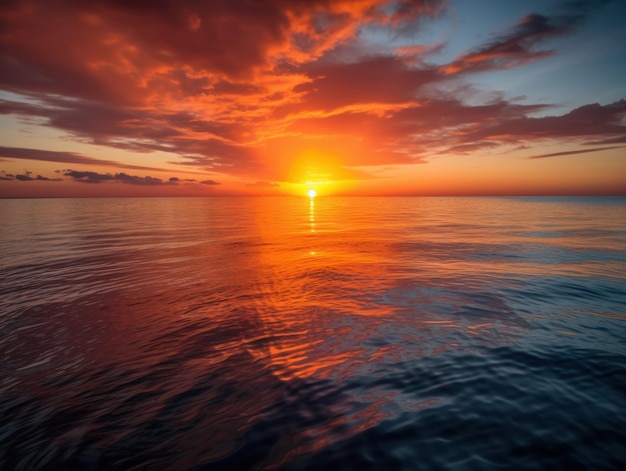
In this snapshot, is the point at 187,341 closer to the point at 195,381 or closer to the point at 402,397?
the point at 195,381

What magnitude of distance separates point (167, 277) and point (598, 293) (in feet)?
64.7

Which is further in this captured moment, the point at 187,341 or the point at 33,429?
the point at 187,341

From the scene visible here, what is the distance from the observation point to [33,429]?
5.25 metres

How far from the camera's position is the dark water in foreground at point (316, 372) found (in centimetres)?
470

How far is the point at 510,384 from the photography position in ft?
20.5

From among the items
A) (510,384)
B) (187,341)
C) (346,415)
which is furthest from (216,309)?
(510,384)

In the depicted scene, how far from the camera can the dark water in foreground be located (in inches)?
185

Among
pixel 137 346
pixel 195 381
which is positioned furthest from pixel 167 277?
pixel 195 381

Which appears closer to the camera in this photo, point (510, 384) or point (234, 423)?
point (234, 423)

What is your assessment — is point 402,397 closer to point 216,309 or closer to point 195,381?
point 195,381

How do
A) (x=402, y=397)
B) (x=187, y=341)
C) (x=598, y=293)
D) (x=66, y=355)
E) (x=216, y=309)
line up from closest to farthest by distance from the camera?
(x=402, y=397), (x=66, y=355), (x=187, y=341), (x=216, y=309), (x=598, y=293)

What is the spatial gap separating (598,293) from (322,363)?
12385 millimetres

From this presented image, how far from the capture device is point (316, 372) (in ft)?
22.6

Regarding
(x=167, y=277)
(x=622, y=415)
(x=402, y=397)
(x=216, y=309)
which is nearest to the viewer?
(x=622, y=415)
